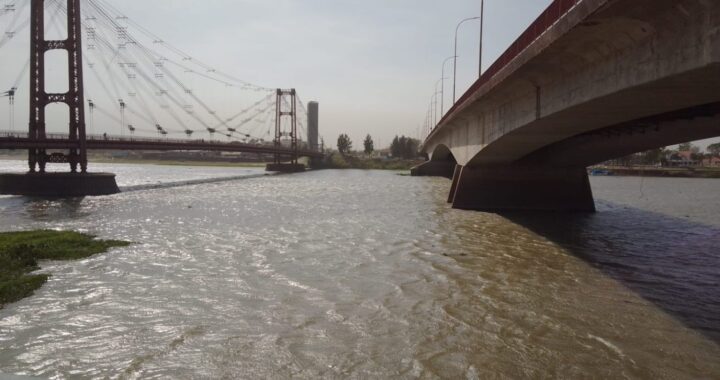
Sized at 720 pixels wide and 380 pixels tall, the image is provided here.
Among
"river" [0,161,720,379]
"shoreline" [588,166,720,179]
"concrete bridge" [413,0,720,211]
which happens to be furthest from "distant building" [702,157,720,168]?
"river" [0,161,720,379]

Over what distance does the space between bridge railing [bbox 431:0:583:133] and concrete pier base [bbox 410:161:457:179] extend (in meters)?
52.2

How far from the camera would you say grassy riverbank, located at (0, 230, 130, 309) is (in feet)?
34.3

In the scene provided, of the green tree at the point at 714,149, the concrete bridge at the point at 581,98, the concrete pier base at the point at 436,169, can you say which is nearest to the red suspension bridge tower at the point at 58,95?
the concrete bridge at the point at 581,98

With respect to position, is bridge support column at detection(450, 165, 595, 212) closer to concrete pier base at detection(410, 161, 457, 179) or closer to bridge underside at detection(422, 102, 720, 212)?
bridge underside at detection(422, 102, 720, 212)

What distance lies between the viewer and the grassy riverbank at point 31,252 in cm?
1045

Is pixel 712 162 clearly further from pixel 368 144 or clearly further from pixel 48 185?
pixel 48 185

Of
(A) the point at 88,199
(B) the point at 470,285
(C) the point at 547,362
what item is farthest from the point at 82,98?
(C) the point at 547,362

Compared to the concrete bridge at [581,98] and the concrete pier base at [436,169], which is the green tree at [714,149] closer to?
the concrete pier base at [436,169]

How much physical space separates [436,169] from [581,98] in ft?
199

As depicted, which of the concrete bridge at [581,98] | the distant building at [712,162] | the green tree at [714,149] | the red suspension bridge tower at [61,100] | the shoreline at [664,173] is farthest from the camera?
the green tree at [714,149]

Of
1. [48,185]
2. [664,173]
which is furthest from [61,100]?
[664,173]

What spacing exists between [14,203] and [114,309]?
26804mm

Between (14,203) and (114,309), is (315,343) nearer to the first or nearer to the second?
(114,309)

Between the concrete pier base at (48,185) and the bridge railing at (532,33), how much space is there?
1185 inches
